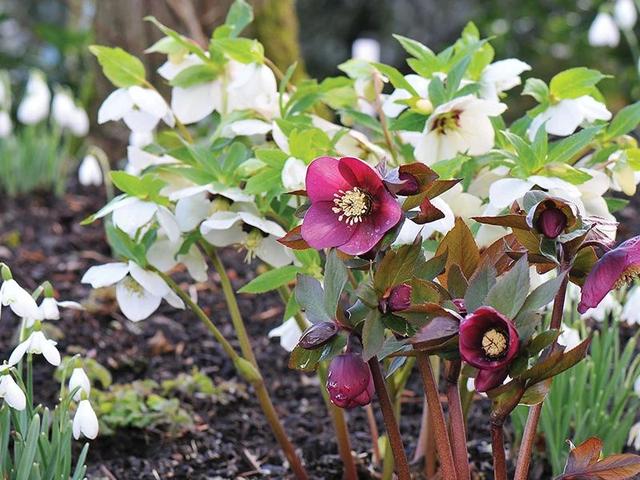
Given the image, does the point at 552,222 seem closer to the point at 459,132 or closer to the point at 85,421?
the point at 459,132

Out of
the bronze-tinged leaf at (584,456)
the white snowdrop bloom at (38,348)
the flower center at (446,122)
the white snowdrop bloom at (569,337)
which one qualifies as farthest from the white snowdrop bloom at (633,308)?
the white snowdrop bloom at (38,348)

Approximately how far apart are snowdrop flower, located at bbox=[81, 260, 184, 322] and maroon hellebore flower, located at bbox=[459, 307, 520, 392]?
23.5 inches

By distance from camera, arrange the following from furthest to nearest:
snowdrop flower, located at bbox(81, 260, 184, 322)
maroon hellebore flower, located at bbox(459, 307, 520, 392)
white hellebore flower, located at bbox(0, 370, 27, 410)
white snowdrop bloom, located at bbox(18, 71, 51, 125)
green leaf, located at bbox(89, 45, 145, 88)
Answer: white snowdrop bloom, located at bbox(18, 71, 51, 125)
green leaf, located at bbox(89, 45, 145, 88)
snowdrop flower, located at bbox(81, 260, 184, 322)
white hellebore flower, located at bbox(0, 370, 27, 410)
maroon hellebore flower, located at bbox(459, 307, 520, 392)

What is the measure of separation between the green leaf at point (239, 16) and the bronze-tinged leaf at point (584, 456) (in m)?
0.85

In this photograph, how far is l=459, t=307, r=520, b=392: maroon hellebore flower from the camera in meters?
0.94

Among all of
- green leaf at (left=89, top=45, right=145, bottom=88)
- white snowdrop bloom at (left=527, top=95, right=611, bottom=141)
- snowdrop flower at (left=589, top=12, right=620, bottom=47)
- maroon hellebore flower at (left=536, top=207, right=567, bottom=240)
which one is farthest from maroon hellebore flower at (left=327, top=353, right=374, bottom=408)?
snowdrop flower at (left=589, top=12, right=620, bottom=47)

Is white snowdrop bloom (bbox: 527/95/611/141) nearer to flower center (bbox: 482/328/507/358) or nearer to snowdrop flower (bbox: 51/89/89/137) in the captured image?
flower center (bbox: 482/328/507/358)

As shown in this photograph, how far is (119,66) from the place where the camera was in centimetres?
153

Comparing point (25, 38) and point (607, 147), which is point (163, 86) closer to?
point (607, 147)

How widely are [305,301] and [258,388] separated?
0.46 metres

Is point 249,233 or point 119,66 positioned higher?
point 119,66

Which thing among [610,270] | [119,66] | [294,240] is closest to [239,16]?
[119,66]

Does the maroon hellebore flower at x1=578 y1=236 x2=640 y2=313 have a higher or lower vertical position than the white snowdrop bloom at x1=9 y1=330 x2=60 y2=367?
higher

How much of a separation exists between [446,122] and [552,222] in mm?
393
